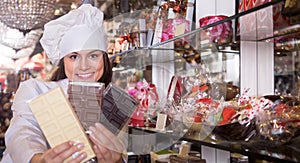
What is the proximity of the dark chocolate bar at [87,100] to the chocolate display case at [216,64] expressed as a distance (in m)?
0.12

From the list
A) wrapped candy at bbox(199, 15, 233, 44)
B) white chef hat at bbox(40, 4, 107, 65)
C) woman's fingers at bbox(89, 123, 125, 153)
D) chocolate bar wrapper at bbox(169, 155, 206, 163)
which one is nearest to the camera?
woman's fingers at bbox(89, 123, 125, 153)

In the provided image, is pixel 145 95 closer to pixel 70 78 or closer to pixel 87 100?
pixel 70 78

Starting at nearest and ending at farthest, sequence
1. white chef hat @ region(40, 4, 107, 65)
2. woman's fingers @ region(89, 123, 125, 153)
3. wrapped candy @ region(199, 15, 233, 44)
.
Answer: woman's fingers @ region(89, 123, 125, 153), white chef hat @ region(40, 4, 107, 65), wrapped candy @ region(199, 15, 233, 44)

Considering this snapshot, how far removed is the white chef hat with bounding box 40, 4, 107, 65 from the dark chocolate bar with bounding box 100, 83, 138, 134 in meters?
0.13

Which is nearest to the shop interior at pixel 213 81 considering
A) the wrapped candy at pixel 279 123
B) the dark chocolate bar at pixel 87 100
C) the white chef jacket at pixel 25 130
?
the wrapped candy at pixel 279 123

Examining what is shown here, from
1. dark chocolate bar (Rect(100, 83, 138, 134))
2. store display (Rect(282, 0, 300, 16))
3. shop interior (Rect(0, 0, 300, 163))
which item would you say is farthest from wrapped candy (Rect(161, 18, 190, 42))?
dark chocolate bar (Rect(100, 83, 138, 134))

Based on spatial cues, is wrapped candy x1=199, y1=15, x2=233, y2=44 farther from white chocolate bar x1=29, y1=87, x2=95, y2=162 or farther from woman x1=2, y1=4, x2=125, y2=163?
white chocolate bar x1=29, y1=87, x2=95, y2=162

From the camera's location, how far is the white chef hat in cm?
93

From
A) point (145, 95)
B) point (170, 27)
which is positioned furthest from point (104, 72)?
point (170, 27)

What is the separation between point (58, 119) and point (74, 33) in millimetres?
255

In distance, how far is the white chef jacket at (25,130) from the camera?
987 mm

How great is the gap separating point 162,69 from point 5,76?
3.99 m

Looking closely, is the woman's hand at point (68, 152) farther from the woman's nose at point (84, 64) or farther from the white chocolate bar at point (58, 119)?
the woman's nose at point (84, 64)

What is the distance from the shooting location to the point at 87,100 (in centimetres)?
81
